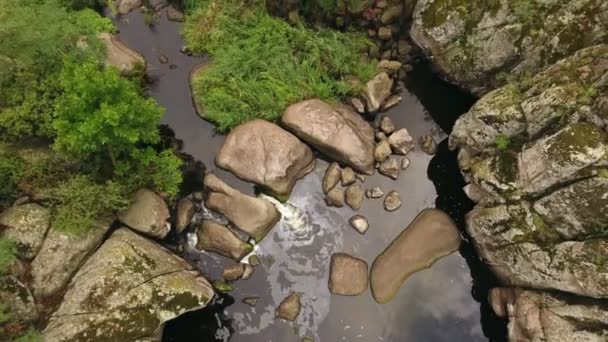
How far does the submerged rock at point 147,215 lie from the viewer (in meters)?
16.1

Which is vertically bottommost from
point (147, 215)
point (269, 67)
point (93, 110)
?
point (147, 215)

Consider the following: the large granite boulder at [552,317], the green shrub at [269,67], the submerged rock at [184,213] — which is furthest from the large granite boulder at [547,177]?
the submerged rock at [184,213]

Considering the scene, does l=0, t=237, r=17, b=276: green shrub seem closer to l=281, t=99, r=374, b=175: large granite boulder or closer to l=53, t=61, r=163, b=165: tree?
l=53, t=61, r=163, b=165: tree

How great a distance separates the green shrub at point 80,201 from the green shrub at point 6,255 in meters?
1.32

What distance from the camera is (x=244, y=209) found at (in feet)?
56.7

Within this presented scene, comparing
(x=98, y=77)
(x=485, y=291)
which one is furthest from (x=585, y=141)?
(x=98, y=77)

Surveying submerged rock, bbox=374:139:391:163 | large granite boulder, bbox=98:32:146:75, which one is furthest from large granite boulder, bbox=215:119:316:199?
large granite boulder, bbox=98:32:146:75

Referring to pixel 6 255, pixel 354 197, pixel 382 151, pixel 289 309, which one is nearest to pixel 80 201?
pixel 6 255

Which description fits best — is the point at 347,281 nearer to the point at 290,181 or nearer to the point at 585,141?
the point at 290,181

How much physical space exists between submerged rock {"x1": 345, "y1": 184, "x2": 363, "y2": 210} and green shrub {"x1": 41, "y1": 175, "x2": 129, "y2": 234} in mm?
7919

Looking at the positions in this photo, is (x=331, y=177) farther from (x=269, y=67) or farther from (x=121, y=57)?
(x=121, y=57)

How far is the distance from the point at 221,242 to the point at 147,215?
8.97 ft

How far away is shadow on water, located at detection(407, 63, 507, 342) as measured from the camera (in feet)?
54.3

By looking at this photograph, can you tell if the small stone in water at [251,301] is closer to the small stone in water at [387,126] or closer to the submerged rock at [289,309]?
the submerged rock at [289,309]
